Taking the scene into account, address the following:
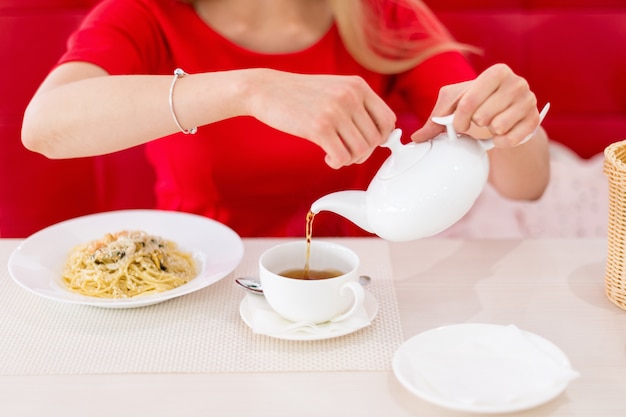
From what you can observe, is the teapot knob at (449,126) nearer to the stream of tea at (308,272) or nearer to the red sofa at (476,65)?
the stream of tea at (308,272)

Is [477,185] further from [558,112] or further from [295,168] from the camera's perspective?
[558,112]

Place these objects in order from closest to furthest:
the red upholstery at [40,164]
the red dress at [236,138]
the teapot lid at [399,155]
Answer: the teapot lid at [399,155], the red dress at [236,138], the red upholstery at [40,164]

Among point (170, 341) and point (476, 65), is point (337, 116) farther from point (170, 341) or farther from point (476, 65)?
point (476, 65)

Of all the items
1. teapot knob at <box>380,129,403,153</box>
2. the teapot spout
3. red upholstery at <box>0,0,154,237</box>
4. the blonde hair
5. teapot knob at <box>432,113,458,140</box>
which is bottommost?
red upholstery at <box>0,0,154,237</box>

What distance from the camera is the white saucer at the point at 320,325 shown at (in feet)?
2.99

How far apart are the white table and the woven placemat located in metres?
0.02

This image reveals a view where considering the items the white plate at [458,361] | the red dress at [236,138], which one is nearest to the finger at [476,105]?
the white plate at [458,361]

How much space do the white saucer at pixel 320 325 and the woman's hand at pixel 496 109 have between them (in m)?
0.24

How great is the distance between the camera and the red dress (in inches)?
57.1

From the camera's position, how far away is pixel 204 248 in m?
1.19

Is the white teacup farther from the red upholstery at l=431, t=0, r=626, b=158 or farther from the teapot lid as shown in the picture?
the red upholstery at l=431, t=0, r=626, b=158

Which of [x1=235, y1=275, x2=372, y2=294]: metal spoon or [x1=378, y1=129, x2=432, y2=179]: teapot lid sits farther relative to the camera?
[x1=235, y1=275, x2=372, y2=294]: metal spoon

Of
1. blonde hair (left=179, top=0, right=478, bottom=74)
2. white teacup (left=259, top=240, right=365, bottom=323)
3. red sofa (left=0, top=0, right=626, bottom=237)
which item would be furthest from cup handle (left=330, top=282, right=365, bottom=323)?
red sofa (left=0, top=0, right=626, bottom=237)

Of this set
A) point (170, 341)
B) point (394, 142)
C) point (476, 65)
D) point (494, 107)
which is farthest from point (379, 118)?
point (476, 65)
